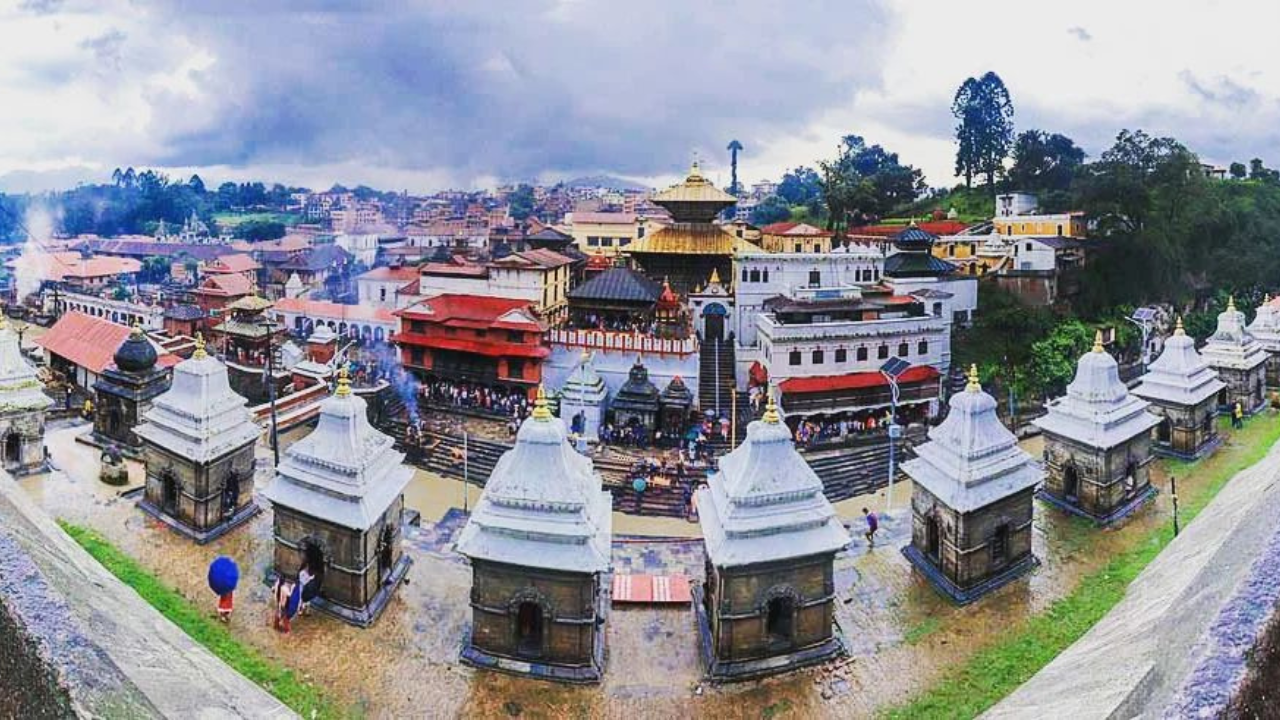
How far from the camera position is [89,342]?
26.1 meters

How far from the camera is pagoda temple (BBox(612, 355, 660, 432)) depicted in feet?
80.3

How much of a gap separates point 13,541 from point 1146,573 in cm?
1425

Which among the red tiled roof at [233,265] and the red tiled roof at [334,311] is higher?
the red tiled roof at [233,265]

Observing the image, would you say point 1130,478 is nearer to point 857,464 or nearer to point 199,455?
point 857,464

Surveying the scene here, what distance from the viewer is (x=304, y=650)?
12148 millimetres

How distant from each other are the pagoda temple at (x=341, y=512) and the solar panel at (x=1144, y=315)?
90.2ft

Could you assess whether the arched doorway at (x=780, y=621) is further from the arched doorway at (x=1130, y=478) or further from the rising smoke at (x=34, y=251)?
the rising smoke at (x=34, y=251)

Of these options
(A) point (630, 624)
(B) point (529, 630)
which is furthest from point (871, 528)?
(B) point (529, 630)

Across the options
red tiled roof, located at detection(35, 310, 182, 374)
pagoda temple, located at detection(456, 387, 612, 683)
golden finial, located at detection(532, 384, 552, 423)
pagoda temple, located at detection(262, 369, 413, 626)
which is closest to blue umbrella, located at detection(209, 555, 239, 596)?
pagoda temple, located at detection(262, 369, 413, 626)

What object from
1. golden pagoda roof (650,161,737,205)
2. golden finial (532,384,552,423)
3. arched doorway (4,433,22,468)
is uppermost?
golden pagoda roof (650,161,737,205)

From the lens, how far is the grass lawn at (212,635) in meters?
11.0

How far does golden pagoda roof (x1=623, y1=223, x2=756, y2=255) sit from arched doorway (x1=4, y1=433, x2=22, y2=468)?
2201 cm

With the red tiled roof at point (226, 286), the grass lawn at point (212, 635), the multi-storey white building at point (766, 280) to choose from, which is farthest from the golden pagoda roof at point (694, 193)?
the grass lawn at point (212, 635)

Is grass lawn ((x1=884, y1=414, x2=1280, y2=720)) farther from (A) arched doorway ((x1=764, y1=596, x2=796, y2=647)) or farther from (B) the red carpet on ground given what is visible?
(B) the red carpet on ground
